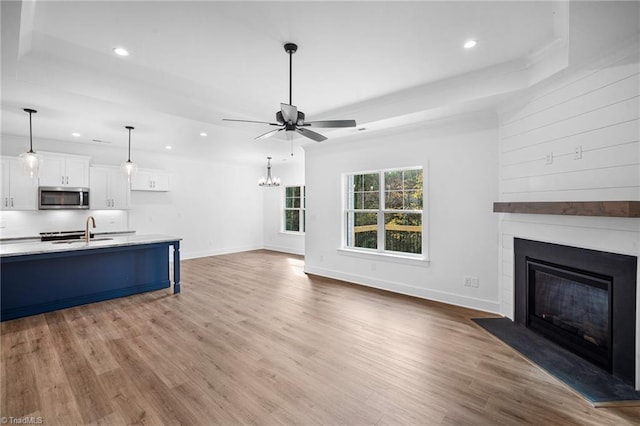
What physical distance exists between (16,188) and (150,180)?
7.62 feet

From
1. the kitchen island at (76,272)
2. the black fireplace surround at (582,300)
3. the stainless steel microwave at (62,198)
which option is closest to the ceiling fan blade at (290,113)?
the black fireplace surround at (582,300)

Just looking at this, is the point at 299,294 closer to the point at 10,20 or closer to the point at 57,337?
the point at 57,337

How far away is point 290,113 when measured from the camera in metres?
2.72

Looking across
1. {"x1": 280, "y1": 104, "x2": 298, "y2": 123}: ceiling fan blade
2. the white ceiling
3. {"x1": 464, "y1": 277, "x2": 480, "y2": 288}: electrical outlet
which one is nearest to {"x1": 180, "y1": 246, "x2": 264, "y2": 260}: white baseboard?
the white ceiling

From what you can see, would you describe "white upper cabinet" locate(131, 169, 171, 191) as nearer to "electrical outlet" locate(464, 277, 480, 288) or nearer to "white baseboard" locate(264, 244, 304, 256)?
"white baseboard" locate(264, 244, 304, 256)

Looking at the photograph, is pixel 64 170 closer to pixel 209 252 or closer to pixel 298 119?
pixel 209 252

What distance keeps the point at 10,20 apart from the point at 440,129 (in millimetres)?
4659

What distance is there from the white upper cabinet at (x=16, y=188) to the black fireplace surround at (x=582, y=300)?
8.15m

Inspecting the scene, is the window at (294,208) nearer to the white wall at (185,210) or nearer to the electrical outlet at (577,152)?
the white wall at (185,210)

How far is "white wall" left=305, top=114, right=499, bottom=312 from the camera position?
393 centimetres

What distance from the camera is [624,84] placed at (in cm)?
235

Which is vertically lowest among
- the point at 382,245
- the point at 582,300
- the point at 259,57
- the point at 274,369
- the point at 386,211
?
the point at 274,369

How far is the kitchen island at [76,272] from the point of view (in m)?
3.72

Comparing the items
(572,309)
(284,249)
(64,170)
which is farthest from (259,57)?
(284,249)
